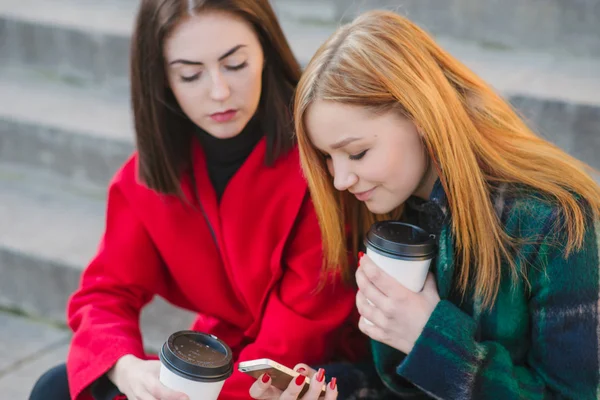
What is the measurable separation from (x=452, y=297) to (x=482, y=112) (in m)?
0.32

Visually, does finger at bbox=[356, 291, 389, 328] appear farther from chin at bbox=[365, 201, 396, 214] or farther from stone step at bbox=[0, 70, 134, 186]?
stone step at bbox=[0, 70, 134, 186]

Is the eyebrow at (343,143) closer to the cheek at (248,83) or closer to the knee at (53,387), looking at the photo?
the cheek at (248,83)

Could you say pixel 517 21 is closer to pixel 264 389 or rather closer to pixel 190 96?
pixel 190 96

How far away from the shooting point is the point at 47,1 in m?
3.37

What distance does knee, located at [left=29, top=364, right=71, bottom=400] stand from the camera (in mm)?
1577

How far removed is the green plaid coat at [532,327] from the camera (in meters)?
1.26

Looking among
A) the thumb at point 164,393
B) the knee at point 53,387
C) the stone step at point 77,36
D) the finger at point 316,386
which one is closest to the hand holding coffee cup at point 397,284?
the finger at point 316,386

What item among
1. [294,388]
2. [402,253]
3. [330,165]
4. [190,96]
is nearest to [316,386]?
[294,388]

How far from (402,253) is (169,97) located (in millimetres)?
634

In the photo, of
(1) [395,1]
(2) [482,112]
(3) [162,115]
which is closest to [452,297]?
(2) [482,112]

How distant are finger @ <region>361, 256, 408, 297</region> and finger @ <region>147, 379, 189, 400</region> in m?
0.35

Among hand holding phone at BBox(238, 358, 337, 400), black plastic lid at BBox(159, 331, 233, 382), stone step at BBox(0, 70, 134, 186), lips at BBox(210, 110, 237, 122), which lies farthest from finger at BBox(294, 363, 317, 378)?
stone step at BBox(0, 70, 134, 186)

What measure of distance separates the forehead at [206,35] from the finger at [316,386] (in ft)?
1.95

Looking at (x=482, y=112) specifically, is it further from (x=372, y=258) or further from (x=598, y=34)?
(x=598, y=34)
